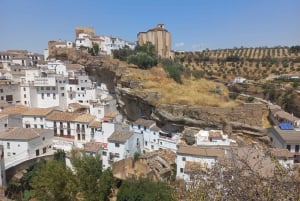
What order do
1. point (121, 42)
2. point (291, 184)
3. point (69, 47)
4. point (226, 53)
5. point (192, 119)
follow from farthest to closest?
point (226, 53) → point (121, 42) → point (69, 47) → point (192, 119) → point (291, 184)

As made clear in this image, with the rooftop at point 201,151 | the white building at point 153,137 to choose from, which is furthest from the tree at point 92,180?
the white building at point 153,137

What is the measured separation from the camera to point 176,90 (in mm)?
36219

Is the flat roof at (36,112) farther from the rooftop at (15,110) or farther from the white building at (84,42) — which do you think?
the white building at (84,42)

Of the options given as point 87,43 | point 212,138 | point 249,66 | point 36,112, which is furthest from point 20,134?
point 249,66

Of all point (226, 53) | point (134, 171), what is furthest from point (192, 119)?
point (226, 53)

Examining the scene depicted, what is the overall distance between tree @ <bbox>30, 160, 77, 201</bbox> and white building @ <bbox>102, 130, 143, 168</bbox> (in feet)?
21.5

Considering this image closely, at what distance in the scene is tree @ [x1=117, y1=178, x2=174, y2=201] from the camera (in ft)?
62.4

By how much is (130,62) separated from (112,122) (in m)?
16.9

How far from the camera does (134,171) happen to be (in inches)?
1044

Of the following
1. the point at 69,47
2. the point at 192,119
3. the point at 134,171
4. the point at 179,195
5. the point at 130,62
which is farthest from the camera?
the point at 69,47

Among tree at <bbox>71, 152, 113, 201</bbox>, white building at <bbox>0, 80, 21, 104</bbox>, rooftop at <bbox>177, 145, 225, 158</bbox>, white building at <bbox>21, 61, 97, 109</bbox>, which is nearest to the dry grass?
rooftop at <bbox>177, 145, 225, 158</bbox>

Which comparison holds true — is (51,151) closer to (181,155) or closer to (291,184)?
(181,155)

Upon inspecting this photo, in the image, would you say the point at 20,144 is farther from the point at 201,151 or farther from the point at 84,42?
the point at 84,42

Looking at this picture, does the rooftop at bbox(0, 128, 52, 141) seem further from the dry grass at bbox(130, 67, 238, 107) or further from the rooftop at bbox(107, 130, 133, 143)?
the dry grass at bbox(130, 67, 238, 107)
